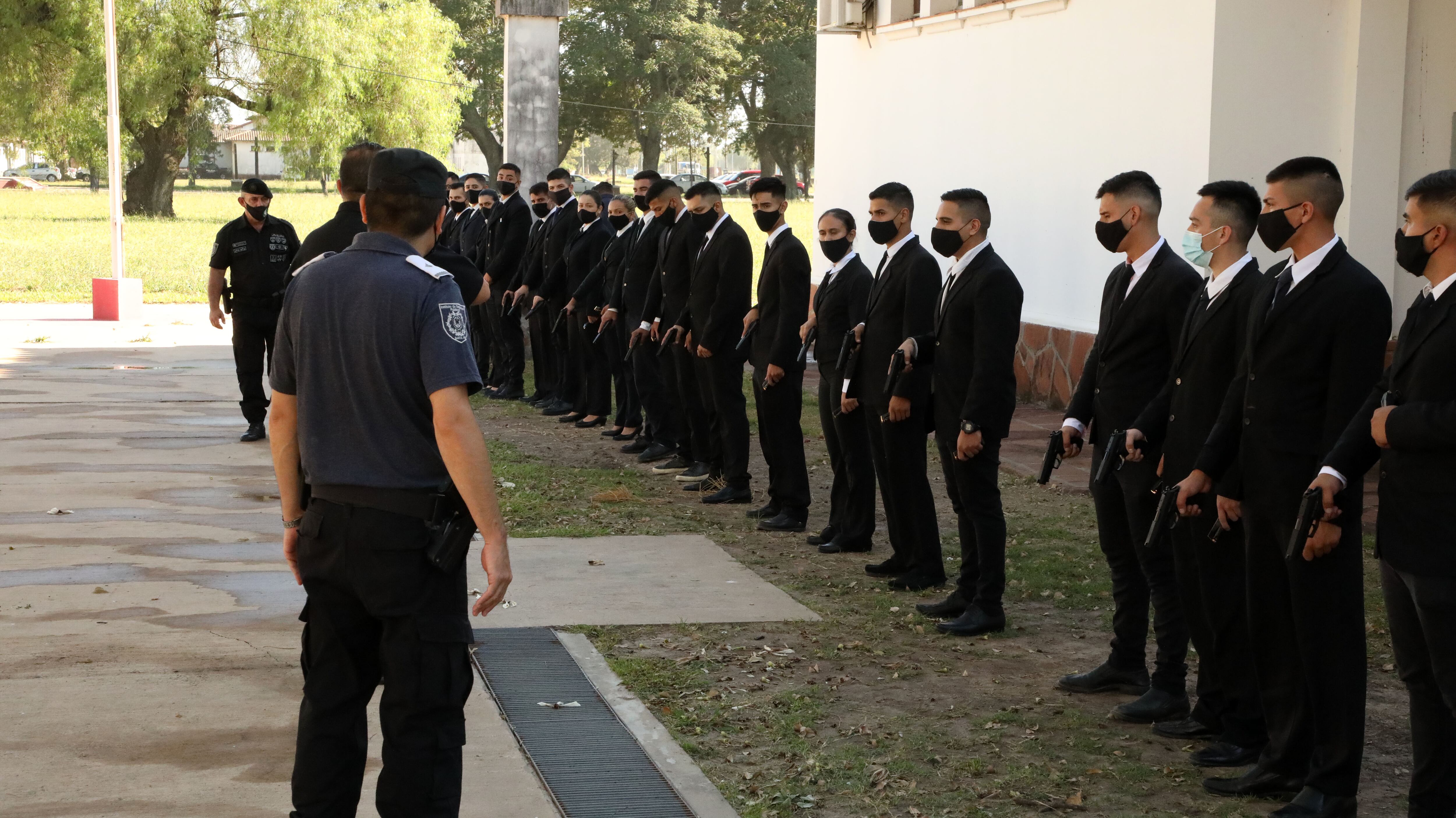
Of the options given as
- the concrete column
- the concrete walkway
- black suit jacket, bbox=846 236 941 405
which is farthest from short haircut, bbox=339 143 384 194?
the concrete column

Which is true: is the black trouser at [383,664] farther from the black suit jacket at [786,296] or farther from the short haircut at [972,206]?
the black suit jacket at [786,296]

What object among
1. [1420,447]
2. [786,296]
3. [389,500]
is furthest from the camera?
[786,296]

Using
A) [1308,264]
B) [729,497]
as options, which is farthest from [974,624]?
[729,497]

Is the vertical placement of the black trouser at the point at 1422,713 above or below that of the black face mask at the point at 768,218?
below

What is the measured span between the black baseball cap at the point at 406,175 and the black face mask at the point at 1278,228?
8.20 feet

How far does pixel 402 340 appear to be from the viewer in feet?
11.7

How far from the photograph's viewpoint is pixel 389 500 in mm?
3584

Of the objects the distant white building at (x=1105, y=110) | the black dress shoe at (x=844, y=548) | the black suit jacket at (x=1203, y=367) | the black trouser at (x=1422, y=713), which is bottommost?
the black dress shoe at (x=844, y=548)

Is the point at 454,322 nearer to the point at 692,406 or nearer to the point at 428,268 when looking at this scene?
the point at 428,268

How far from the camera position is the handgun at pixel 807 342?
27.6ft

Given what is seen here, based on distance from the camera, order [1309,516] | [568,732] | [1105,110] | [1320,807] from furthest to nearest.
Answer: [1105,110] < [568,732] < [1320,807] < [1309,516]

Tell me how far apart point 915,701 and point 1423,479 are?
2.26 meters

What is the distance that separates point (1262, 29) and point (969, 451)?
19.5ft

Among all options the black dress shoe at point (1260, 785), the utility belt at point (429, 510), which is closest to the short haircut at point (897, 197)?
the black dress shoe at point (1260, 785)
